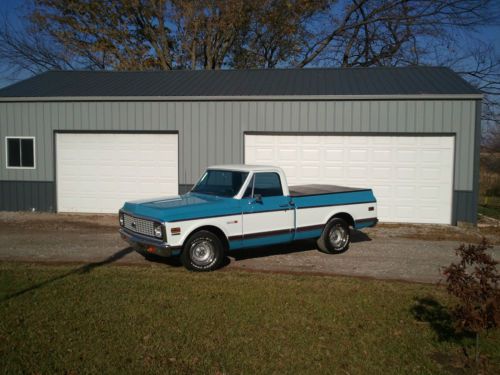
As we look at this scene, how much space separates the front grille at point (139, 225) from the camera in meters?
7.15

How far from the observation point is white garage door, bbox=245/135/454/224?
42.4 ft

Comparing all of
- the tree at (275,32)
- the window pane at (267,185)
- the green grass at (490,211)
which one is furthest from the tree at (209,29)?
the window pane at (267,185)

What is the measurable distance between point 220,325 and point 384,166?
923cm

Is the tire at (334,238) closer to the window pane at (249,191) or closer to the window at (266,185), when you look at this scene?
the window at (266,185)

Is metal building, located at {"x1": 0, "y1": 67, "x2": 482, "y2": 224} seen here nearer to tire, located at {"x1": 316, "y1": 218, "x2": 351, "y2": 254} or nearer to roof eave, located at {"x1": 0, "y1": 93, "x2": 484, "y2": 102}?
roof eave, located at {"x1": 0, "y1": 93, "x2": 484, "y2": 102}

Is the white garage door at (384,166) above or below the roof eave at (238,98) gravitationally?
below

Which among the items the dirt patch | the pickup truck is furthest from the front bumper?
the dirt patch

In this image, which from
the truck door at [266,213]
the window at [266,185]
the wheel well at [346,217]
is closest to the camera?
the truck door at [266,213]

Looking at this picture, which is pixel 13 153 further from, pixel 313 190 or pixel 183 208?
pixel 313 190

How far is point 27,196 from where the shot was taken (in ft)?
46.8

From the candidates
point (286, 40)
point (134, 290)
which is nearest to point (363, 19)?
point (286, 40)

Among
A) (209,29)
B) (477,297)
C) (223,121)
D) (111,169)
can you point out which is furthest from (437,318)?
(209,29)

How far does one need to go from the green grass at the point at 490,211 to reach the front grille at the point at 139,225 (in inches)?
524

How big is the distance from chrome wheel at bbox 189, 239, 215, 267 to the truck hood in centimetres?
47
